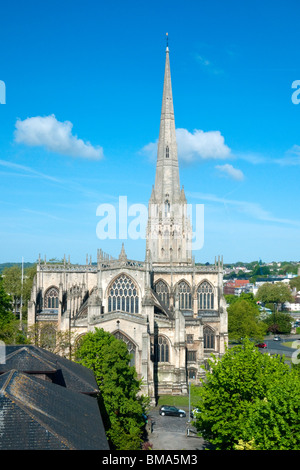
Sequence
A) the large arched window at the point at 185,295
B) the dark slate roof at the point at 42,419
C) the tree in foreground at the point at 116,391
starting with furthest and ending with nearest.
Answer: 1. the large arched window at the point at 185,295
2. the tree in foreground at the point at 116,391
3. the dark slate roof at the point at 42,419

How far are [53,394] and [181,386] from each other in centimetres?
3199

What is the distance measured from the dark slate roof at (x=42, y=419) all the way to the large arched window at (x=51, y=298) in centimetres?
4062

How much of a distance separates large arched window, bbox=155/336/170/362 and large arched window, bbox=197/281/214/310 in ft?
43.0

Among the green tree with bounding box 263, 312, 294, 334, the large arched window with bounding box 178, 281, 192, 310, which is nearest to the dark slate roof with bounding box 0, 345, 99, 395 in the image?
the large arched window with bounding box 178, 281, 192, 310

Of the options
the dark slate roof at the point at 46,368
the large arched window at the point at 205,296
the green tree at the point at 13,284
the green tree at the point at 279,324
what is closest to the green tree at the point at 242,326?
the large arched window at the point at 205,296

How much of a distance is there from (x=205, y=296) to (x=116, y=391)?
107 feet

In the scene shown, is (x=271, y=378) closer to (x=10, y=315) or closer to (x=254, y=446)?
(x=254, y=446)

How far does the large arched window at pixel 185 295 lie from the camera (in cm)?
6372

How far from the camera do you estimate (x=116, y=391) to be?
33.4 m

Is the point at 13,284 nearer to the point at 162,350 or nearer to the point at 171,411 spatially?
the point at 162,350

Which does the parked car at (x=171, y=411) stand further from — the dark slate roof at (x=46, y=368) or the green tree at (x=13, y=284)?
the green tree at (x=13, y=284)

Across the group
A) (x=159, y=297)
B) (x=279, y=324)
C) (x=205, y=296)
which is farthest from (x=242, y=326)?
(x=279, y=324)

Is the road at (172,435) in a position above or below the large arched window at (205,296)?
below

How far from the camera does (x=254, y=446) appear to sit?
71.3 feet
